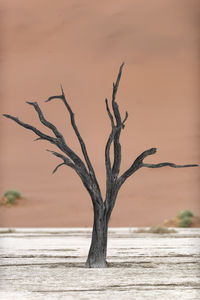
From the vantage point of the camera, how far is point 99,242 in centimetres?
1323

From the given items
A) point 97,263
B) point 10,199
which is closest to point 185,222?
point 10,199

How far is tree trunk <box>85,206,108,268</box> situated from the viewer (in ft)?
43.3

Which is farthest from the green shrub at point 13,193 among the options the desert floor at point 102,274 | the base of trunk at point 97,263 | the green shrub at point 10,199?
the base of trunk at point 97,263

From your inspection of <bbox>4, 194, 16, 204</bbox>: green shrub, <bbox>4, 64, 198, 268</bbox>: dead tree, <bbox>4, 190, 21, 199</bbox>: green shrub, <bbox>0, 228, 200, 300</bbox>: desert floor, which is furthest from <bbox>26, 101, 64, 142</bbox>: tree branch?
<bbox>4, 190, 21, 199</bbox>: green shrub

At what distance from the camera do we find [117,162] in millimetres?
13180

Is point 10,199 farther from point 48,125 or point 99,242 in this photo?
point 99,242

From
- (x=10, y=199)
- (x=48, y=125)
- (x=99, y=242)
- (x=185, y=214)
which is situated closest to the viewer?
(x=99, y=242)

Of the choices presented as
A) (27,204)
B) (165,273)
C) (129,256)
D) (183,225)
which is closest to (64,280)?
(165,273)

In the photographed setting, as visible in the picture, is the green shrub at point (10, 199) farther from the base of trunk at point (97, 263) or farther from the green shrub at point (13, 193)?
the base of trunk at point (97, 263)

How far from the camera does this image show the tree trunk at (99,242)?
13.2 meters

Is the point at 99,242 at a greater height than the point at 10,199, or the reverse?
the point at 99,242

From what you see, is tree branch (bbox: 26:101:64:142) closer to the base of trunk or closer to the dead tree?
the dead tree

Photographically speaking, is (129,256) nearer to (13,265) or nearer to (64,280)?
(13,265)

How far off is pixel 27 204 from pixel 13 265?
32146 millimetres
